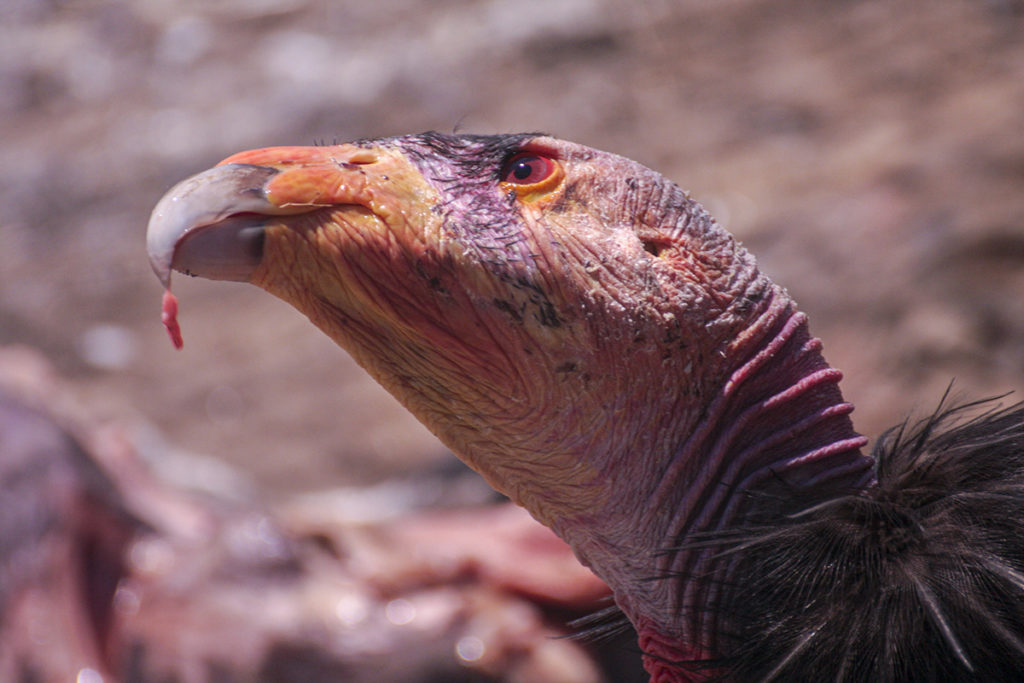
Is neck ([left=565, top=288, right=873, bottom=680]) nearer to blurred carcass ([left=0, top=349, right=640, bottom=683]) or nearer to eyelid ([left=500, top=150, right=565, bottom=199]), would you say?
eyelid ([left=500, top=150, right=565, bottom=199])

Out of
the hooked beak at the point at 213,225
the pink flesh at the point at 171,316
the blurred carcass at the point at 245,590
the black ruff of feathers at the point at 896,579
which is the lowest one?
the blurred carcass at the point at 245,590

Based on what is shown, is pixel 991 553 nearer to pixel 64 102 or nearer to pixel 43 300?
pixel 43 300

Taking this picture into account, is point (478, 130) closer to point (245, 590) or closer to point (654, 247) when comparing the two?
point (245, 590)

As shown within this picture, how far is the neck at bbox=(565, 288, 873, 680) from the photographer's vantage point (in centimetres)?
205

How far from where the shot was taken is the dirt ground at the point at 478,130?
5.98 meters

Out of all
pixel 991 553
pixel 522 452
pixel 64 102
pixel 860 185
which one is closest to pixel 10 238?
pixel 64 102

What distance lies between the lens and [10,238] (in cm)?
920

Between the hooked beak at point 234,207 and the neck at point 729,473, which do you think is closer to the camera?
the hooked beak at point 234,207

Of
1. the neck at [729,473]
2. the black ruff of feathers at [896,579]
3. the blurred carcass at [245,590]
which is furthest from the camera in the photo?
the blurred carcass at [245,590]

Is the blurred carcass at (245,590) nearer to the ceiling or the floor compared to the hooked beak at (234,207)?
nearer to the floor

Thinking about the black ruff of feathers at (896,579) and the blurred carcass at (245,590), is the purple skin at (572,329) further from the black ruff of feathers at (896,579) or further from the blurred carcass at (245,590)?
the blurred carcass at (245,590)

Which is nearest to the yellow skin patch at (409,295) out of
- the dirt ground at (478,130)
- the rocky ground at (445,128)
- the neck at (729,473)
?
the neck at (729,473)

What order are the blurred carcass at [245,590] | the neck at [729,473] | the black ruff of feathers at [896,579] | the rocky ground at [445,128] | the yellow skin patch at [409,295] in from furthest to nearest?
the rocky ground at [445,128] < the blurred carcass at [245,590] < the neck at [729,473] < the yellow skin patch at [409,295] < the black ruff of feathers at [896,579]

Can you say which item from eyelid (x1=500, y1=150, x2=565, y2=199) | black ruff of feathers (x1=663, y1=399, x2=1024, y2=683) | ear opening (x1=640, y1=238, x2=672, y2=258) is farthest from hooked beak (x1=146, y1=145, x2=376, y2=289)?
black ruff of feathers (x1=663, y1=399, x2=1024, y2=683)
